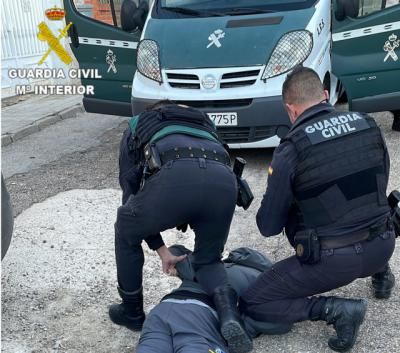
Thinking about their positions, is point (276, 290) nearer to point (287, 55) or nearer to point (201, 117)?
point (201, 117)

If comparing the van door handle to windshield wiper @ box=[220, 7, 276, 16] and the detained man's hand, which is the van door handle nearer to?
windshield wiper @ box=[220, 7, 276, 16]

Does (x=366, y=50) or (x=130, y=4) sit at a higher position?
(x=130, y=4)

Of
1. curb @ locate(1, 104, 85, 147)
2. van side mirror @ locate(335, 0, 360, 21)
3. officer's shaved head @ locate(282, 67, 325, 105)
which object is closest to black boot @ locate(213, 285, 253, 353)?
officer's shaved head @ locate(282, 67, 325, 105)

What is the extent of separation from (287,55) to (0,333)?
134 inches

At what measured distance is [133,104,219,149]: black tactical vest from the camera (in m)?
2.65

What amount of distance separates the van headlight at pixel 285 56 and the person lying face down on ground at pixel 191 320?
239cm

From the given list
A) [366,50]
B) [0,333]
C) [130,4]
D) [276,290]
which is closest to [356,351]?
[276,290]

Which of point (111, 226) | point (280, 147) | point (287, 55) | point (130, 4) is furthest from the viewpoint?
point (130, 4)

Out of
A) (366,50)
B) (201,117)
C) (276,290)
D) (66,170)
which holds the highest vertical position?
(201,117)

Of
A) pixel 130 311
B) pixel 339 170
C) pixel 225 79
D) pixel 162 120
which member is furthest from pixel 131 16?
pixel 339 170

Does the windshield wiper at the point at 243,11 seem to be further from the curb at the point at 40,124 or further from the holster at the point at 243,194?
the curb at the point at 40,124

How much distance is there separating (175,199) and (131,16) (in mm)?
3867

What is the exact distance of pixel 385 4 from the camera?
211 inches

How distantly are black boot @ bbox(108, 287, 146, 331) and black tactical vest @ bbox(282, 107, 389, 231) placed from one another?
995 millimetres
